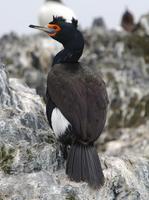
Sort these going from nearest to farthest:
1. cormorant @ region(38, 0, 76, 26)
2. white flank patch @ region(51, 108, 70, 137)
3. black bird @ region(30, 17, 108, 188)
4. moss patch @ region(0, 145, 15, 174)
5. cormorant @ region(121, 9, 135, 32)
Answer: moss patch @ region(0, 145, 15, 174), black bird @ region(30, 17, 108, 188), white flank patch @ region(51, 108, 70, 137), cormorant @ region(38, 0, 76, 26), cormorant @ region(121, 9, 135, 32)

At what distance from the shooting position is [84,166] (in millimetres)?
10086

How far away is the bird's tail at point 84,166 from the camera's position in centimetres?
993

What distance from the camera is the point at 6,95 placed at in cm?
1203

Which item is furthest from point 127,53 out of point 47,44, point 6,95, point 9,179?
point 9,179

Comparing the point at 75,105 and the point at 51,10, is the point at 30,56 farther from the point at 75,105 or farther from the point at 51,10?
the point at 75,105

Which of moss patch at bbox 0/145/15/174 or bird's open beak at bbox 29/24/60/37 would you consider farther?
bird's open beak at bbox 29/24/60/37

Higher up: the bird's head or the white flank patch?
the bird's head

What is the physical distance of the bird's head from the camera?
11625 millimetres

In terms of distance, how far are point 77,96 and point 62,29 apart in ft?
5.34

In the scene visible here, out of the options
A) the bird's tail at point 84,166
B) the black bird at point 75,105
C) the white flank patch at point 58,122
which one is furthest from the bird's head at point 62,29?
the bird's tail at point 84,166

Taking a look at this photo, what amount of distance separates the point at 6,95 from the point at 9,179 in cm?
279

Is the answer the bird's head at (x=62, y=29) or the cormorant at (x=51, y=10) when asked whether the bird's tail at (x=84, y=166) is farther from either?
the cormorant at (x=51, y=10)

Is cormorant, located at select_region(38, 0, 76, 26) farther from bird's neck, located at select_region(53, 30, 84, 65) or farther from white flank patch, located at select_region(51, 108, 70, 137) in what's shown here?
white flank patch, located at select_region(51, 108, 70, 137)

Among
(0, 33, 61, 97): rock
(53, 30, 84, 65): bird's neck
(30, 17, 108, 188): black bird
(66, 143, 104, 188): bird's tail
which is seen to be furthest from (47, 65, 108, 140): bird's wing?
(0, 33, 61, 97): rock
